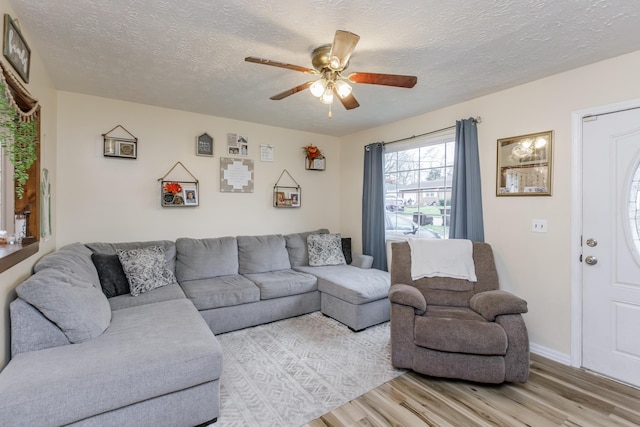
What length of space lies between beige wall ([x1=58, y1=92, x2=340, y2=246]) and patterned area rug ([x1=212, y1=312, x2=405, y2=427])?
1.54 meters

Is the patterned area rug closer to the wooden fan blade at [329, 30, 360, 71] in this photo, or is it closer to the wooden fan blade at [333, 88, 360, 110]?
the wooden fan blade at [333, 88, 360, 110]

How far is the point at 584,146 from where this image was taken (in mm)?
2477

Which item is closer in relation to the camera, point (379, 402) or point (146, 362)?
point (146, 362)

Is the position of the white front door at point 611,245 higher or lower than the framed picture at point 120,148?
lower

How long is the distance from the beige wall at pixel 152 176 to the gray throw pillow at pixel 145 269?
Result: 1.77 feet

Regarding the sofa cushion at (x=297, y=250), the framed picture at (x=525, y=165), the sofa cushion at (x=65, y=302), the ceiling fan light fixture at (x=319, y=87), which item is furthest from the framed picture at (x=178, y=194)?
the framed picture at (x=525, y=165)

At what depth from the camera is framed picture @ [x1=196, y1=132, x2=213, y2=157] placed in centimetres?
377

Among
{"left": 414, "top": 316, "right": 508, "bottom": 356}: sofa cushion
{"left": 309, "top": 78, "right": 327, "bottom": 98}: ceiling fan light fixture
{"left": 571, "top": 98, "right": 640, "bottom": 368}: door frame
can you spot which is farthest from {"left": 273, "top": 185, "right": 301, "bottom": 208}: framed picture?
{"left": 571, "top": 98, "right": 640, "bottom": 368}: door frame

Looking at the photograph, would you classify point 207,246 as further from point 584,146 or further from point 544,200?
point 584,146

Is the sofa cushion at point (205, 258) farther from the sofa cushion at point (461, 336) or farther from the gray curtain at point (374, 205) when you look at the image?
the sofa cushion at point (461, 336)

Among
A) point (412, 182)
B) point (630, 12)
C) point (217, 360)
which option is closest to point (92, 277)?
point (217, 360)

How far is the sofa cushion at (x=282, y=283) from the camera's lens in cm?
330

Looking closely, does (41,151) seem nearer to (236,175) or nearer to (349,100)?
(236,175)

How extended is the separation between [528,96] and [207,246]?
Result: 3.64m
